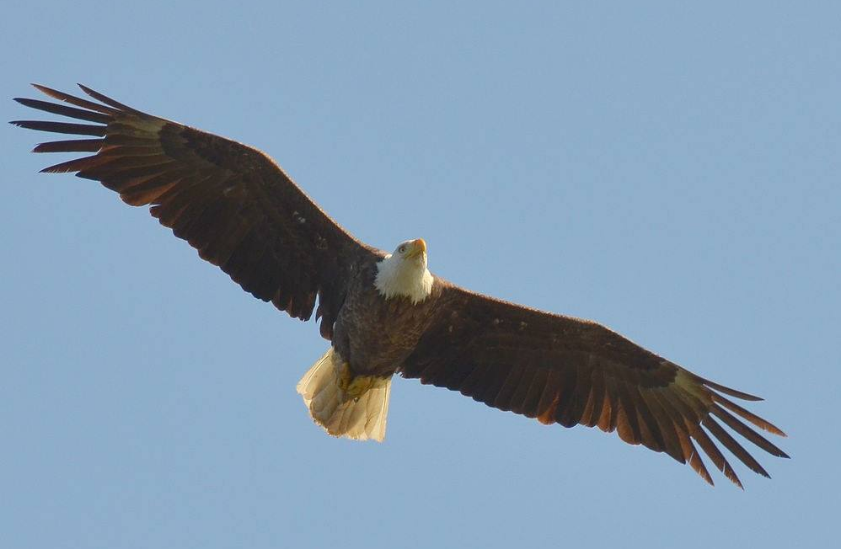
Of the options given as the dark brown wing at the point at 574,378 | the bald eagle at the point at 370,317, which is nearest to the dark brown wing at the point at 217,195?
the bald eagle at the point at 370,317

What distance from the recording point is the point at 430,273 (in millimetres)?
13547

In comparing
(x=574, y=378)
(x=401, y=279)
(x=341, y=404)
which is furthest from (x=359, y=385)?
(x=574, y=378)

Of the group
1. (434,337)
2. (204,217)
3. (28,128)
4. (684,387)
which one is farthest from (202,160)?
(684,387)

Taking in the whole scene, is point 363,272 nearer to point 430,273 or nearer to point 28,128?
point 430,273

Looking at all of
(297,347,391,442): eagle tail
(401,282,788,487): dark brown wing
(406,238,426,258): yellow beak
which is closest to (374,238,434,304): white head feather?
(406,238,426,258): yellow beak

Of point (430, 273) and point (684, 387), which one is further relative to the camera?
point (684, 387)

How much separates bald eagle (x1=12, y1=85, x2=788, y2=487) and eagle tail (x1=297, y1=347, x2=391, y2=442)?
0.01 meters

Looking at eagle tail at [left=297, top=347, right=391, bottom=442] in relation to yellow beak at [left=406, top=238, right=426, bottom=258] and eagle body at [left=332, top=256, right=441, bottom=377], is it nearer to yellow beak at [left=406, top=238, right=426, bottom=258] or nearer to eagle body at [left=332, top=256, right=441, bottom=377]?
eagle body at [left=332, top=256, right=441, bottom=377]

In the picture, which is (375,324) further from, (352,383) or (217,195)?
(217,195)

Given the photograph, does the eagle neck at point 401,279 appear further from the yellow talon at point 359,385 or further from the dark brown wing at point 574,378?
the yellow talon at point 359,385

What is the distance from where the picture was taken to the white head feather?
13.2m

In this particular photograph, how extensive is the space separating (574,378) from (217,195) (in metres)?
3.32

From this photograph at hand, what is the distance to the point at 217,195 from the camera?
13.8m

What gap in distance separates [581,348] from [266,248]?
8.97 feet
